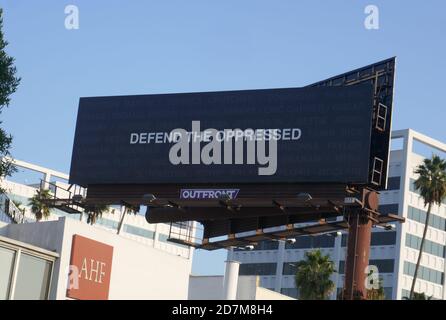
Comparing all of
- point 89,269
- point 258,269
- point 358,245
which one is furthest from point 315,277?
point 89,269

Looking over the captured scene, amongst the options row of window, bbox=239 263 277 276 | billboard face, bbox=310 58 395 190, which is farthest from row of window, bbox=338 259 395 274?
billboard face, bbox=310 58 395 190

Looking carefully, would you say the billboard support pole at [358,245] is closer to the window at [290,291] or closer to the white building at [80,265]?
the white building at [80,265]

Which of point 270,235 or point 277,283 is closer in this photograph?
point 270,235

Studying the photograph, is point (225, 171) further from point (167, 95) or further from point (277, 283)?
point (277, 283)

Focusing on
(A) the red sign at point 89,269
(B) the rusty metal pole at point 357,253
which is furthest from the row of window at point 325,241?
(A) the red sign at point 89,269

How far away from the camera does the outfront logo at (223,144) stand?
49.7 metres

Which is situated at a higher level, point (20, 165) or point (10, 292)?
point (20, 165)

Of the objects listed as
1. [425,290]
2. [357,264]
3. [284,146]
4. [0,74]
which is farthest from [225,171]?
[425,290]

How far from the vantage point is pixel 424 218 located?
105 m

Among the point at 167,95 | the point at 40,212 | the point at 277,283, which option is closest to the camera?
the point at 167,95

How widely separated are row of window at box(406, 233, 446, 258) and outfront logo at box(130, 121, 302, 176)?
55667mm

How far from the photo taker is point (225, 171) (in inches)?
1977

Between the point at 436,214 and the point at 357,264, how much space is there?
194ft

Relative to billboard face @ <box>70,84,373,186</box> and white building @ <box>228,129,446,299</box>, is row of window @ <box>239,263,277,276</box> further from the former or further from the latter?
billboard face @ <box>70,84,373,186</box>
